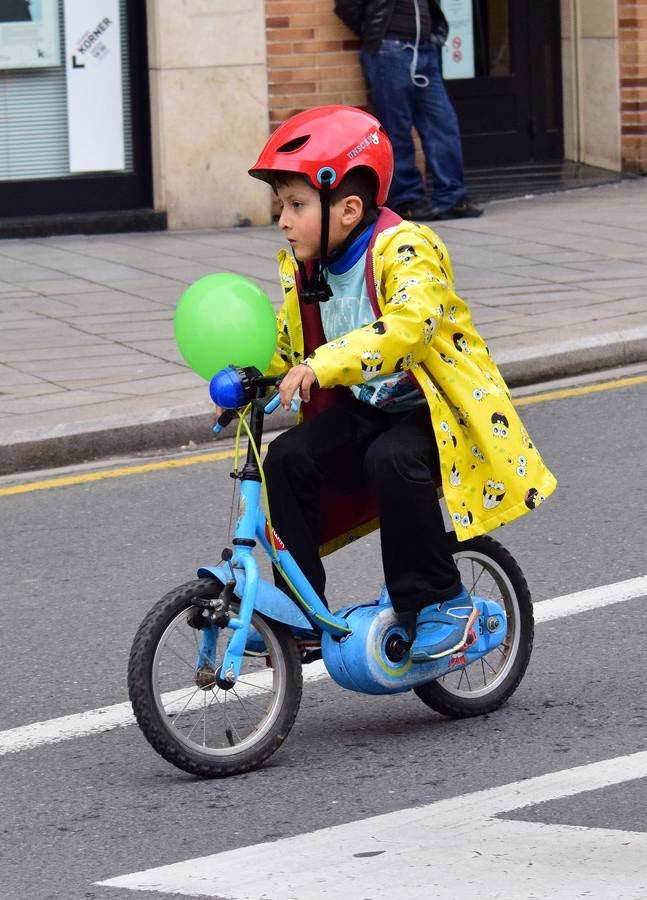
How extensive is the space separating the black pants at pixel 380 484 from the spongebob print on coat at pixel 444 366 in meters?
0.06

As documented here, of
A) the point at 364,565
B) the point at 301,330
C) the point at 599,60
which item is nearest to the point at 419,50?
the point at 599,60

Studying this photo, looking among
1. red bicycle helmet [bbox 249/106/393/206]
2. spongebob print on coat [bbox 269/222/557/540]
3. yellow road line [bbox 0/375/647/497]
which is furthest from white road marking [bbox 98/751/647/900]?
yellow road line [bbox 0/375/647/497]

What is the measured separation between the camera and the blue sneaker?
15.0 ft

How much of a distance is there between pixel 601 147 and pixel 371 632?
39.1ft

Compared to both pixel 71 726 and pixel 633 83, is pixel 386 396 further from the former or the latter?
pixel 633 83

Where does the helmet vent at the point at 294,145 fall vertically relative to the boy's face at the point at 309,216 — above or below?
above

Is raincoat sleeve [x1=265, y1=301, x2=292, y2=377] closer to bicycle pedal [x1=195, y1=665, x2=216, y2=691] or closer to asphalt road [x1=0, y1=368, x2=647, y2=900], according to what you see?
bicycle pedal [x1=195, y1=665, x2=216, y2=691]

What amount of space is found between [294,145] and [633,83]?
11640mm

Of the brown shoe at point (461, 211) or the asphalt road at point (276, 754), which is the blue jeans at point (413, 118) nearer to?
the brown shoe at point (461, 211)

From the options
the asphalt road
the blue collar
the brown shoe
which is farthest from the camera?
the brown shoe

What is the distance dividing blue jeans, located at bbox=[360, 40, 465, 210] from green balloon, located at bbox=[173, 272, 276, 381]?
358 inches

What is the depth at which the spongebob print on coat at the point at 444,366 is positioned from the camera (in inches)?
167

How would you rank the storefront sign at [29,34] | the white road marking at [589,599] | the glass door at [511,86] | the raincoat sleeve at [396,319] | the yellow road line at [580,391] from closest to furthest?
1. the raincoat sleeve at [396,319]
2. the white road marking at [589,599]
3. the yellow road line at [580,391]
4. the storefront sign at [29,34]
5. the glass door at [511,86]

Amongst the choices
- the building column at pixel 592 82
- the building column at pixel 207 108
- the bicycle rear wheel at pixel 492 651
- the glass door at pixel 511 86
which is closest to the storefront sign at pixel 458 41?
the glass door at pixel 511 86
